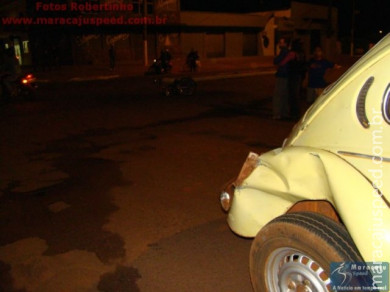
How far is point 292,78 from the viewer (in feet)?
33.1

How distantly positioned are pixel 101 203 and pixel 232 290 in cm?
252

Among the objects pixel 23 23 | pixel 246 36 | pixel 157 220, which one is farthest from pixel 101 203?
pixel 246 36

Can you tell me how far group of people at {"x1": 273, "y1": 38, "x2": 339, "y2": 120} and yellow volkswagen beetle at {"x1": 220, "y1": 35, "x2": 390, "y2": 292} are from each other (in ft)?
22.5

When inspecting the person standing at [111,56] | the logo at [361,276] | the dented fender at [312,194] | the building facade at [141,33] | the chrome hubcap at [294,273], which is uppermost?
the building facade at [141,33]

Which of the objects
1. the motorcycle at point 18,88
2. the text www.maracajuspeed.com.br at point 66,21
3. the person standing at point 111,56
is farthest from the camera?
the text www.maracajuspeed.com.br at point 66,21

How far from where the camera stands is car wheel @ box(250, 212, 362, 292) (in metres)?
2.45

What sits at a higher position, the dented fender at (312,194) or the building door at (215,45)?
the building door at (215,45)

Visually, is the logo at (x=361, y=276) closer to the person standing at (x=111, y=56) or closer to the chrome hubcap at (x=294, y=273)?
the chrome hubcap at (x=294, y=273)

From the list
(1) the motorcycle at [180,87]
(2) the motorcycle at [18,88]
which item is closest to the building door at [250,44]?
(1) the motorcycle at [180,87]

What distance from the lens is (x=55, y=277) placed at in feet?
12.3

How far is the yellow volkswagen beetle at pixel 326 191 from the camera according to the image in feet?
7.53

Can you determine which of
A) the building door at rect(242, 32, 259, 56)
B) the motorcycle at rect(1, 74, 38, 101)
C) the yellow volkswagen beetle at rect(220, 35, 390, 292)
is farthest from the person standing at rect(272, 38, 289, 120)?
the building door at rect(242, 32, 259, 56)

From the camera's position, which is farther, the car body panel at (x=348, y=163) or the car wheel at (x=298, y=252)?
the car wheel at (x=298, y=252)

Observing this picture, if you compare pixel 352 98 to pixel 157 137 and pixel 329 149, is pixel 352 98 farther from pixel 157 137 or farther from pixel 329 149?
pixel 157 137
